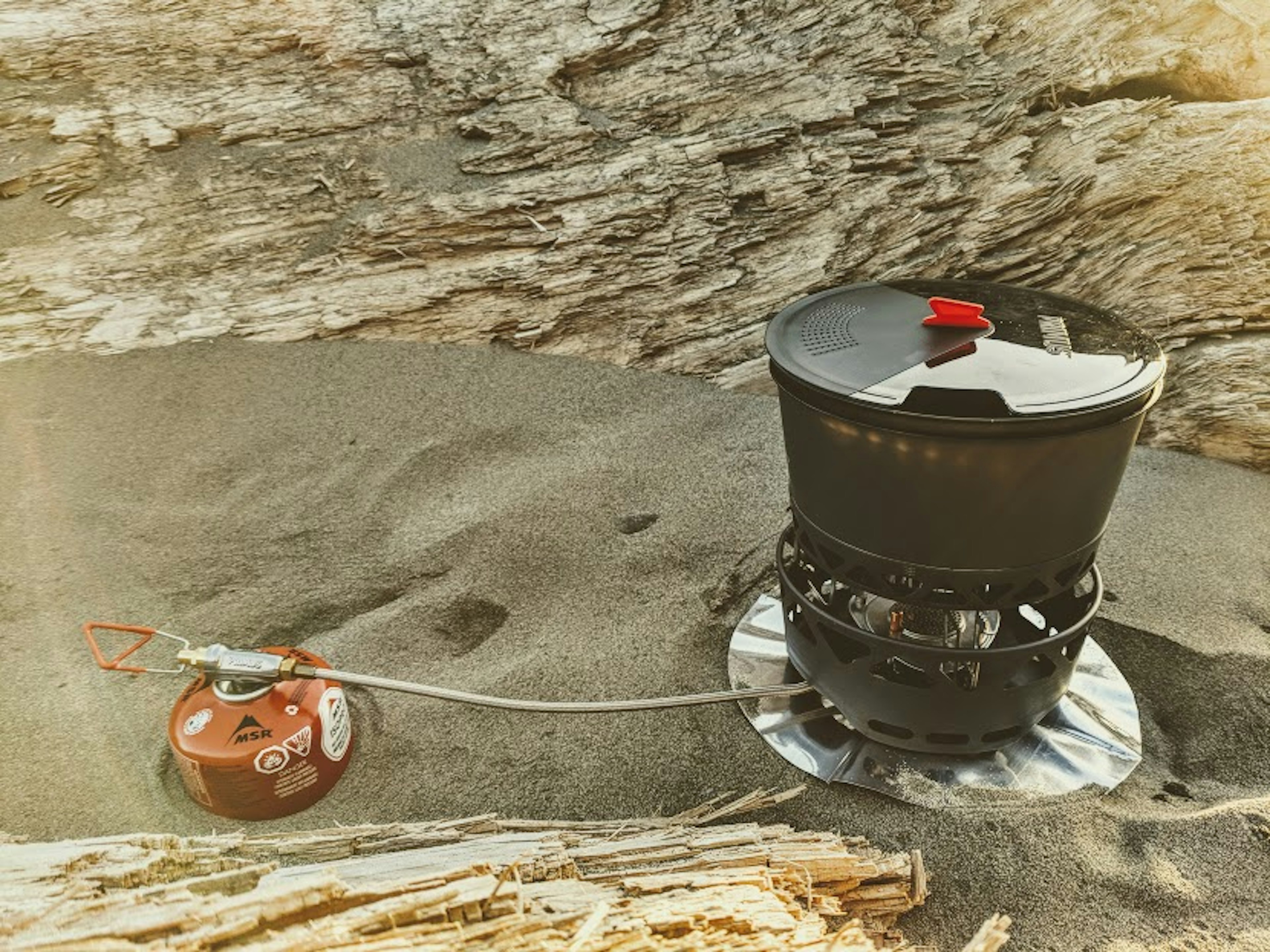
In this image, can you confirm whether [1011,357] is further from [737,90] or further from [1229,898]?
[737,90]

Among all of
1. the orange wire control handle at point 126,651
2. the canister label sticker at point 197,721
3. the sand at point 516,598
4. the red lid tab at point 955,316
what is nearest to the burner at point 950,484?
the red lid tab at point 955,316

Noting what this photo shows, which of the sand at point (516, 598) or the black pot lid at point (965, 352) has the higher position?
the black pot lid at point (965, 352)

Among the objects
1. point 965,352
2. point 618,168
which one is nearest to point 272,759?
point 965,352

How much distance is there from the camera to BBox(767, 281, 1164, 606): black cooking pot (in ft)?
5.01

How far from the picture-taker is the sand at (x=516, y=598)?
1759mm

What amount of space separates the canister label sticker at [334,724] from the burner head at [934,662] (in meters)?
1.05

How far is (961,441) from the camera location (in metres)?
1.51

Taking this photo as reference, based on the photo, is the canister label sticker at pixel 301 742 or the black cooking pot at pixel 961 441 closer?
the black cooking pot at pixel 961 441

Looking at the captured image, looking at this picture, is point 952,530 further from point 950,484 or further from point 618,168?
point 618,168

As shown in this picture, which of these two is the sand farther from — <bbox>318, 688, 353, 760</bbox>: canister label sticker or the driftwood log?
the driftwood log

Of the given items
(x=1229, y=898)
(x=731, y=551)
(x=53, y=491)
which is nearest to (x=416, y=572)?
(x=731, y=551)

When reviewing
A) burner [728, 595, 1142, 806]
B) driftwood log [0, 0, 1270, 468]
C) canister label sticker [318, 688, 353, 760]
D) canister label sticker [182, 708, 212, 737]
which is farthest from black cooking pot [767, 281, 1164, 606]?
driftwood log [0, 0, 1270, 468]

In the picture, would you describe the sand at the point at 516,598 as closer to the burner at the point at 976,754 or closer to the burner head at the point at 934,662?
the burner at the point at 976,754

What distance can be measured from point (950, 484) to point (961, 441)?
93 millimetres
